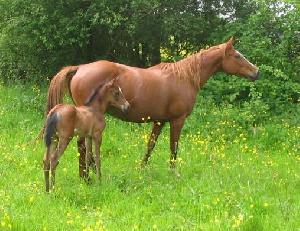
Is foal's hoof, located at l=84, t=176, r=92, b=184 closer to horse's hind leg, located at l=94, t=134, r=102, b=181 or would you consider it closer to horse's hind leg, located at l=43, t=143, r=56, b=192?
horse's hind leg, located at l=94, t=134, r=102, b=181

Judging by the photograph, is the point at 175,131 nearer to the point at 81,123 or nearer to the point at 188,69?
the point at 188,69

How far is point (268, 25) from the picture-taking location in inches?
551

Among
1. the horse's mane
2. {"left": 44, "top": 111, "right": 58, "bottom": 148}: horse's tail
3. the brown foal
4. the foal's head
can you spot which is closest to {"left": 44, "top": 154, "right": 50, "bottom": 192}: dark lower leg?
the brown foal

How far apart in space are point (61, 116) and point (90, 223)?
179 centimetres

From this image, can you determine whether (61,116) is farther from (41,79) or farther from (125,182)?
(41,79)

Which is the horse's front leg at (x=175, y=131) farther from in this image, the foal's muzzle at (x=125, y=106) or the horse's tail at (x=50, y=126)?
the horse's tail at (x=50, y=126)

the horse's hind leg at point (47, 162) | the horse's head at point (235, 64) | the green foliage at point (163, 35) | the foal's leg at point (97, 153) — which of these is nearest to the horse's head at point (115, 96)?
the foal's leg at point (97, 153)

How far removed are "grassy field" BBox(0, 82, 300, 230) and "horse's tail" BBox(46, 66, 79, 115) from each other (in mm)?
756

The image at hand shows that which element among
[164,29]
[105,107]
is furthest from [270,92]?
[105,107]

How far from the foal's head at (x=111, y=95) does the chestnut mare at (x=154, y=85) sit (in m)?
0.31

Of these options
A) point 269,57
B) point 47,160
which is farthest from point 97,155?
point 269,57

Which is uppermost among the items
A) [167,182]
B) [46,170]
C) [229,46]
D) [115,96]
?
[229,46]

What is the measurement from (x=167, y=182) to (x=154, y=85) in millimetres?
1700

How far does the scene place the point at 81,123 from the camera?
765 centimetres
